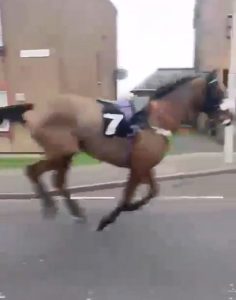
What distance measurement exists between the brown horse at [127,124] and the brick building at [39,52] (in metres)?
9.17

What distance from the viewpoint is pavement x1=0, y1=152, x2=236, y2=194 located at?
10249 mm

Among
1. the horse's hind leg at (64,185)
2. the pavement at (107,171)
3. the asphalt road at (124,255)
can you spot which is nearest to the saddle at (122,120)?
the horse's hind leg at (64,185)

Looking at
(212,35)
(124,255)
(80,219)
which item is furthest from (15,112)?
(212,35)

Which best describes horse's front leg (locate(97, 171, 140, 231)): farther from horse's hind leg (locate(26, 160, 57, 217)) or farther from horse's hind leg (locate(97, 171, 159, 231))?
horse's hind leg (locate(26, 160, 57, 217))

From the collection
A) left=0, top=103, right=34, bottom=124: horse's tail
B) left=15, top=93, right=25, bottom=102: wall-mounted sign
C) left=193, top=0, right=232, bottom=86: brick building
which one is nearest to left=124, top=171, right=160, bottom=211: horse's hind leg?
left=0, top=103, right=34, bottom=124: horse's tail

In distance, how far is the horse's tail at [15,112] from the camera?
638cm

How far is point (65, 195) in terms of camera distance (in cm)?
688

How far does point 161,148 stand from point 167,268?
4.36 feet

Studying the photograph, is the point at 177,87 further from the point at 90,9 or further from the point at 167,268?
the point at 90,9

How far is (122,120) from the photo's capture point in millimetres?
5906

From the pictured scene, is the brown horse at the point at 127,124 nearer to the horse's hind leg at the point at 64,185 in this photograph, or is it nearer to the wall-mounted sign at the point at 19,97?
the horse's hind leg at the point at 64,185

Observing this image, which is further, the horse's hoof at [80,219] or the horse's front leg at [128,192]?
the horse's hoof at [80,219]

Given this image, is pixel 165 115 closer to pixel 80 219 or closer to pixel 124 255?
pixel 124 255

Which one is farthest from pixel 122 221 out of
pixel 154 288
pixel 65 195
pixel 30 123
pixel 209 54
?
pixel 209 54
